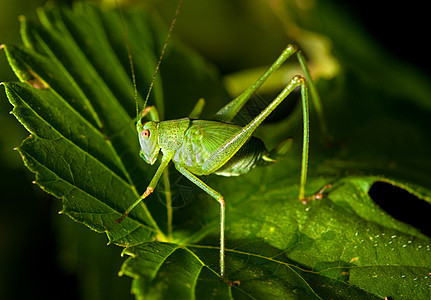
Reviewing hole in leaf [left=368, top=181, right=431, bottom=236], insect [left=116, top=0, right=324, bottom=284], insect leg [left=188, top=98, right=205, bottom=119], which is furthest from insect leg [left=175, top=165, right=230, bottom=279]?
hole in leaf [left=368, top=181, right=431, bottom=236]

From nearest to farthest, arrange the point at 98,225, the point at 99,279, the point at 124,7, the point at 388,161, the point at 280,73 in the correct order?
1. the point at 98,225
2. the point at 388,161
3. the point at 99,279
4. the point at 124,7
5. the point at 280,73

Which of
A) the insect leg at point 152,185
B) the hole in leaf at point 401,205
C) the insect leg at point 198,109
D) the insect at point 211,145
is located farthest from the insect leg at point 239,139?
the hole in leaf at point 401,205

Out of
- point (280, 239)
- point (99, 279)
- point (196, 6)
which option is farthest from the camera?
point (196, 6)

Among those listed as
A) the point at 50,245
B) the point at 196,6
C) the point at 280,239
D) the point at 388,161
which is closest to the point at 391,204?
the point at 388,161

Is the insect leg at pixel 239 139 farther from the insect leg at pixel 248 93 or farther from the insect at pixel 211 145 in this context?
the insect leg at pixel 248 93

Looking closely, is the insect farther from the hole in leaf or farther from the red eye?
the hole in leaf

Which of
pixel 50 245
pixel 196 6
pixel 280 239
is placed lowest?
pixel 50 245

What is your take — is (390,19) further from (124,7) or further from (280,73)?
Answer: (124,7)
